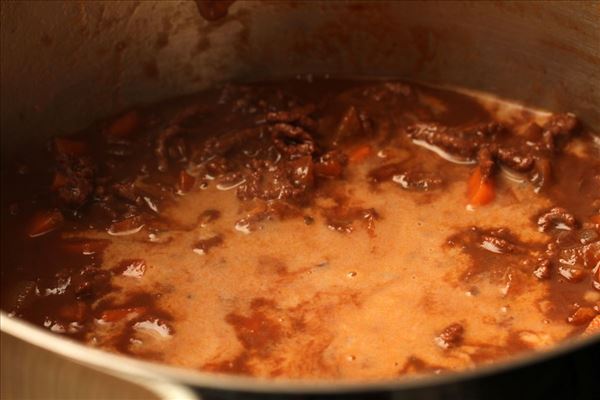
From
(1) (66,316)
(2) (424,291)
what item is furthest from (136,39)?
(2) (424,291)

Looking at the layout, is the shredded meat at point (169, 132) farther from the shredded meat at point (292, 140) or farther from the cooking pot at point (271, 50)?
the shredded meat at point (292, 140)

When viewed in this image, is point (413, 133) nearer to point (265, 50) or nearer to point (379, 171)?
point (379, 171)

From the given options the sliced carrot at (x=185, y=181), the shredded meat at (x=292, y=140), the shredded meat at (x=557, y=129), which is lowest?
the sliced carrot at (x=185, y=181)

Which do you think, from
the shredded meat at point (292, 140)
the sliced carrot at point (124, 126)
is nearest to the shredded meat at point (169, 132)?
the sliced carrot at point (124, 126)

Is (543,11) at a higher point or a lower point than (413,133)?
higher

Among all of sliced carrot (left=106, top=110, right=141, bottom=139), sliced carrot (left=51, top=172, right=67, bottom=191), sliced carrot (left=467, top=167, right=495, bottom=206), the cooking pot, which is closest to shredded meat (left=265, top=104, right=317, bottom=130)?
the cooking pot

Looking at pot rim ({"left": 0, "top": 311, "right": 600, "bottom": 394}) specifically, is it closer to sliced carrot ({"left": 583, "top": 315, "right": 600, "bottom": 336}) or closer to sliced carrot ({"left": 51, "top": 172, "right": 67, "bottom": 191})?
sliced carrot ({"left": 583, "top": 315, "right": 600, "bottom": 336})

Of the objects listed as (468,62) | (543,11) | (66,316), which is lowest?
(66,316)
